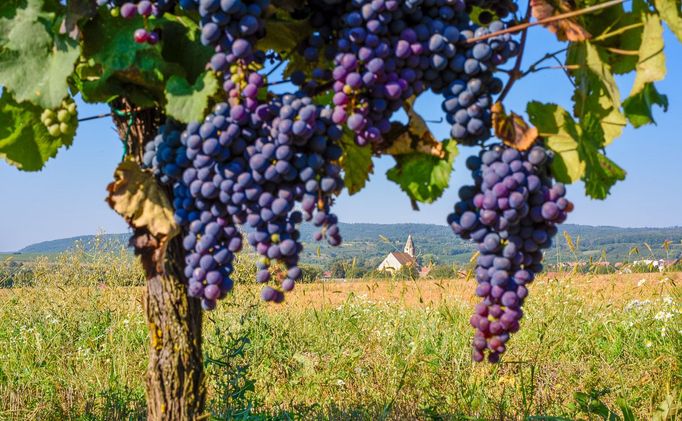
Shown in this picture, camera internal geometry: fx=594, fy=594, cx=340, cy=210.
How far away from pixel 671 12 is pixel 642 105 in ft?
0.87

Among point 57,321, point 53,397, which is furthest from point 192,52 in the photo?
point 57,321

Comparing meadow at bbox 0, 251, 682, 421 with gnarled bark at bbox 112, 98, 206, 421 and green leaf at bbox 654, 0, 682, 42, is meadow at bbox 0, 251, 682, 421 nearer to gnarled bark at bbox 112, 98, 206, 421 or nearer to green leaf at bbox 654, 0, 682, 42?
gnarled bark at bbox 112, 98, 206, 421

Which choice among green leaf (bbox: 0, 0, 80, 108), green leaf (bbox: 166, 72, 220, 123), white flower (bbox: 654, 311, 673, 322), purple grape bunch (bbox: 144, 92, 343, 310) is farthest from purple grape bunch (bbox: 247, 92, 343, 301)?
white flower (bbox: 654, 311, 673, 322)

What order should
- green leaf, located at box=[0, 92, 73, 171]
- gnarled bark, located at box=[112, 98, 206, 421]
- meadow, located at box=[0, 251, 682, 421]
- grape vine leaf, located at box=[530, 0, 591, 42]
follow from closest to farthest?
grape vine leaf, located at box=[530, 0, 591, 42]
green leaf, located at box=[0, 92, 73, 171]
gnarled bark, located at box=[112, 98, 206, 421]
meadow, located at box=[0, 251, 682, 421]

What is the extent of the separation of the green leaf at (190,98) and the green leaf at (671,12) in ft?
3.59

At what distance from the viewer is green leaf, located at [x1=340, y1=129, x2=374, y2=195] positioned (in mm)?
1644

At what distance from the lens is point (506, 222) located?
1388mm

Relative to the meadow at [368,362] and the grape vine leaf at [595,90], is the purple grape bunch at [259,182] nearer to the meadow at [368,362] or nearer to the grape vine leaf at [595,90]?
the grape vine leaf at [595,90]

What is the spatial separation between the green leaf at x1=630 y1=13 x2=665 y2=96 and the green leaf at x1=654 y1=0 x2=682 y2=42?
19 mm

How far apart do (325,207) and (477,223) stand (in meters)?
0.39

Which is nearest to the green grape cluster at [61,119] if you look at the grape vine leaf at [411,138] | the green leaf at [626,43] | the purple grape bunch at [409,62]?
the purple grape bunch at [409,62]

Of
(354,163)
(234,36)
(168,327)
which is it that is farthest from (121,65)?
(168,327)

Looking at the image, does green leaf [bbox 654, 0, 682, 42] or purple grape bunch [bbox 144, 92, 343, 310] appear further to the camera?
green leaf [bbox 654, 0, 682, 42]

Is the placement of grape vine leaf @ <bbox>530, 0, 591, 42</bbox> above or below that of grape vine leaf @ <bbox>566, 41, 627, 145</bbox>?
above
